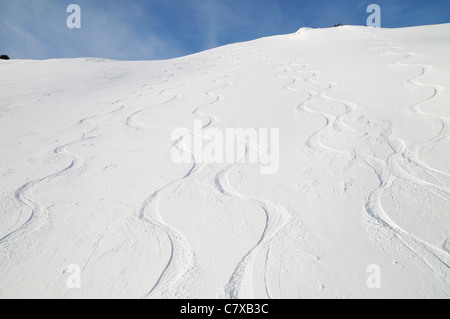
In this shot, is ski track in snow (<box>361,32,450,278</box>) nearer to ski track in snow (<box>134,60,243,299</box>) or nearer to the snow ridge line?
ski track in snow (<box>134,60,243,299</box>)

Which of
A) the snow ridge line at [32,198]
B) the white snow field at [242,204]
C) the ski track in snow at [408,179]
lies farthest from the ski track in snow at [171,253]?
the ski track in snow at [408,179]

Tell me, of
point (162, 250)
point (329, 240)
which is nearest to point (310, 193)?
point (329, 240)

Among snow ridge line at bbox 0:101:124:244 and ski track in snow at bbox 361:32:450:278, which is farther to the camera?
snow ridge line at bbox 0:101:124:244

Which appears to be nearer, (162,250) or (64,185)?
(162,250)

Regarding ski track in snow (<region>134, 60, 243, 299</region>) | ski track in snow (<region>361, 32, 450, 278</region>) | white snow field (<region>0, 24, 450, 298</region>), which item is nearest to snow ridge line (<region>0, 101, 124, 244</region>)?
white snow field (<region>0, 24, 450, 298</region>)

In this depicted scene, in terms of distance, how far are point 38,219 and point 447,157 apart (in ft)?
5.80

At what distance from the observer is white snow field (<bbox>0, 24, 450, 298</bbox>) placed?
0.71 metres

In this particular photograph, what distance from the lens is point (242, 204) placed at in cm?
100

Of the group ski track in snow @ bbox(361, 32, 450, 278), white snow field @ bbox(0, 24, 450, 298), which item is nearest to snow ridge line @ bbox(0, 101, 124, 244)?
white snow field @ bbox(0, 24, 450, 298)

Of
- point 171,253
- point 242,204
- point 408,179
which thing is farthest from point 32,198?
point 408,179

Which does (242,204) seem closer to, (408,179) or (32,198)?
(408,179)

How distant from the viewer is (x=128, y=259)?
0.79 metres

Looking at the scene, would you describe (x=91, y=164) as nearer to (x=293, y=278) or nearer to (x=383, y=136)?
(x=293, y=278)

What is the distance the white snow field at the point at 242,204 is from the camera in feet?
2.33
